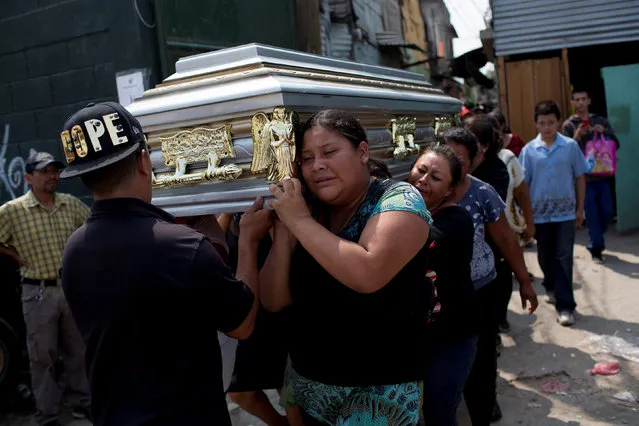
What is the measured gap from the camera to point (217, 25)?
209 inches

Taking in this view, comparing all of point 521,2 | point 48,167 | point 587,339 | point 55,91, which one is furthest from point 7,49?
point 521,2

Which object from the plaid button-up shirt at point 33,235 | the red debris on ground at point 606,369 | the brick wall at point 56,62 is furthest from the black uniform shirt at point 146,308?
the brick wall at point 56,62

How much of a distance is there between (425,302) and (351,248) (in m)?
0.42

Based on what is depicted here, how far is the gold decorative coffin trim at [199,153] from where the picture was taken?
178cm

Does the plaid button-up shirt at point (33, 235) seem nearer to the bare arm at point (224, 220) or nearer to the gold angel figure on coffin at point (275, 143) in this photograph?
the bare arm at point (224, 220)

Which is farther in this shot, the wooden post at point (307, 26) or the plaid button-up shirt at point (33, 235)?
the wooden post at point (307, 26)

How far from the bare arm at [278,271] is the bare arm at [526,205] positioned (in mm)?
2745

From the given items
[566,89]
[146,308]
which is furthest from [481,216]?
[566,89]

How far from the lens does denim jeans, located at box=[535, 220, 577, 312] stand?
4.67 meters

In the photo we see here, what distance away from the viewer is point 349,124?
5.39ft

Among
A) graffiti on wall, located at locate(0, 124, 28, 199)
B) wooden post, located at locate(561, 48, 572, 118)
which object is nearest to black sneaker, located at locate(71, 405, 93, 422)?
graffiti on wall, located at locate(0, 124, 28, 199)

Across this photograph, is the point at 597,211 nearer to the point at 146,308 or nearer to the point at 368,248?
the point at 368,248

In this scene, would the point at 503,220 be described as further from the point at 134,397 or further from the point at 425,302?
the point at 134,397

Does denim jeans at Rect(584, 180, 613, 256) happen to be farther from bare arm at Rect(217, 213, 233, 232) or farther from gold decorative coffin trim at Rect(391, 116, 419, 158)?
bare arm at Rect(217, 213, 233, 232)
